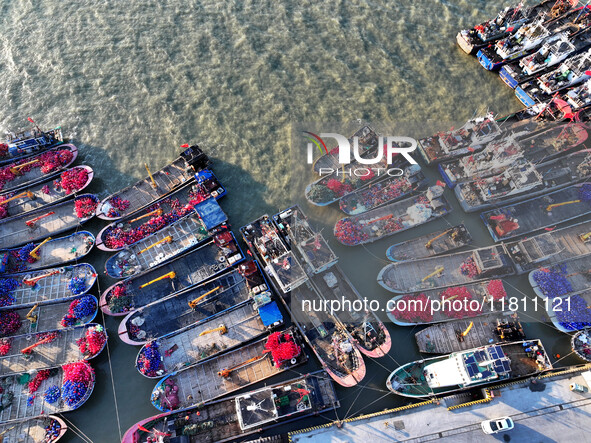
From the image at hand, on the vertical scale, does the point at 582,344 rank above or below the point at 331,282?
below

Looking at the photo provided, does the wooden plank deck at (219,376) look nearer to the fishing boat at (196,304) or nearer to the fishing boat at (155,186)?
the fishing boat at (196,304)

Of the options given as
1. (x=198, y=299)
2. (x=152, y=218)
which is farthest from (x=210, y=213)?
(x=198, y=299)

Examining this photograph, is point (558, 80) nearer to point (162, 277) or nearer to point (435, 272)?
point (435, 272)

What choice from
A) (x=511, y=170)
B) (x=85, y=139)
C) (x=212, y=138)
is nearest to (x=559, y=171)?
(x=511, y=170)

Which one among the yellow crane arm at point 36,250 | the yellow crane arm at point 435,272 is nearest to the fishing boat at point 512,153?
the yellow crane arm at point 435,272

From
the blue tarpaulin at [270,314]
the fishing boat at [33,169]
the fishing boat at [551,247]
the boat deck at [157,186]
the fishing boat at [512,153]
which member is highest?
the fishing boat at [33,169]

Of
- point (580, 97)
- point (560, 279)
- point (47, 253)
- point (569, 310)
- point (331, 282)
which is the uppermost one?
point (580, 97)
